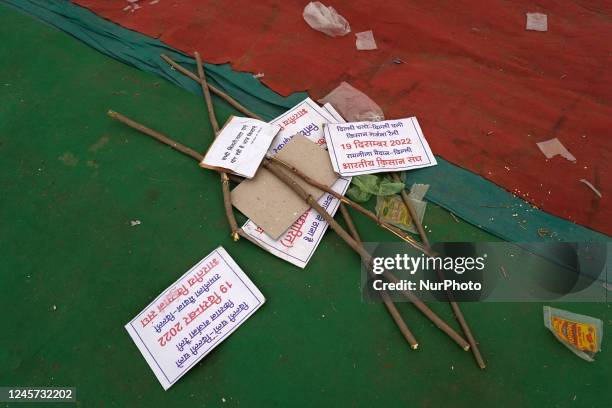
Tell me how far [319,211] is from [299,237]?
0.58ft

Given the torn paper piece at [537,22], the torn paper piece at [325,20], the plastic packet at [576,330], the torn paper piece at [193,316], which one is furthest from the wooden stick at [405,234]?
the torn paper piece at [537,22]

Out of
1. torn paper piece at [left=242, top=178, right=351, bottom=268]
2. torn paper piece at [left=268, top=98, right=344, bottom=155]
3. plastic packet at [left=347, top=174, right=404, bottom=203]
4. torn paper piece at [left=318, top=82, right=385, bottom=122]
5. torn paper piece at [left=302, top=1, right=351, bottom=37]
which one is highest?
torn paper piece at [left=302, top=1, right=351, bottom=37]

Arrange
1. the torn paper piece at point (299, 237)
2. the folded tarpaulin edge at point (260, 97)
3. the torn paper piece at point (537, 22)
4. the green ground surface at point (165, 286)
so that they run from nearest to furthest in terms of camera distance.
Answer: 1. the green ground surface at point (165, 286)
2. the torn paper piece at point (299, 237)
3. the folded tarpaulin edge at point (260, 97)
4. the torn paper piece at point (537, 22)

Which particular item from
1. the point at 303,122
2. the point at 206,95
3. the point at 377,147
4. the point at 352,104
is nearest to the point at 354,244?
the point at 377,147

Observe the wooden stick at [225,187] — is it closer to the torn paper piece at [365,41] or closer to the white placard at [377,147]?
the white placard at [377,147]

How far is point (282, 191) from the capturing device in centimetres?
220

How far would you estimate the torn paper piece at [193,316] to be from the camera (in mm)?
1811

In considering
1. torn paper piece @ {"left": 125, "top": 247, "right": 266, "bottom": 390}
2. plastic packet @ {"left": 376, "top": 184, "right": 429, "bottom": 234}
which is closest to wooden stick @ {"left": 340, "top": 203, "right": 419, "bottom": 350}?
plastic packet @ {"left": 376, "top": 184, "right": 429, "bottom": 234}

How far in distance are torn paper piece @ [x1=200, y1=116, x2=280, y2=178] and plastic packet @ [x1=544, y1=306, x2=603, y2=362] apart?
169cm

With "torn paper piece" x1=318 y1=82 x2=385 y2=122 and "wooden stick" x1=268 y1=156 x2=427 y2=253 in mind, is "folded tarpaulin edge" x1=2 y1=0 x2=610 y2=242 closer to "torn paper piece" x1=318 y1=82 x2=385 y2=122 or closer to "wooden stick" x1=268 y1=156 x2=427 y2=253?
"torn paper piece" x1=318 y1=82 x2=385 y2=122

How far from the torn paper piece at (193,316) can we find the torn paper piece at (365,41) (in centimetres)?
189

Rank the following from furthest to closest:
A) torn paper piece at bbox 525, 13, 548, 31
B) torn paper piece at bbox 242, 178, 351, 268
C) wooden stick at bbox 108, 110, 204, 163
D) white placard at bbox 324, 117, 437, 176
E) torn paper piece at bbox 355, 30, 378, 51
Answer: torn paper piece at bbox 525, 13, 548, 31, torn paper piece at bbox 355, 30, 378, 51, wooden stick at bbox 108, 110, 204, 163, white placard at bbox 324, 117, 437, 176, torn paper piece at bbox 242, 178, 351, 268

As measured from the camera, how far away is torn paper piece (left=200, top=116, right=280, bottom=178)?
7.27 feet

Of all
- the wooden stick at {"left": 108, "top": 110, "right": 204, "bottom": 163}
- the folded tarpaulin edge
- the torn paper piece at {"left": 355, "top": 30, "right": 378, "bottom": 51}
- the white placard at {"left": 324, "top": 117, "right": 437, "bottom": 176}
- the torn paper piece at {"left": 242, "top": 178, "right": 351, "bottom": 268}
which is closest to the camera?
the torn paper piece at {"left": 242, "top": 178, "right": 351, "bottom": 268}
